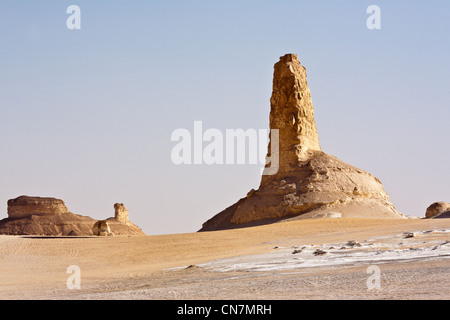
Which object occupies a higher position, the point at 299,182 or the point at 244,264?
the point at 299,182

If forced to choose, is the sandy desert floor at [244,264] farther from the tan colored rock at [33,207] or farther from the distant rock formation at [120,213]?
the distant rock formation at [120,213]

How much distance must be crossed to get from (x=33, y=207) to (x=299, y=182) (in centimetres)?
5786

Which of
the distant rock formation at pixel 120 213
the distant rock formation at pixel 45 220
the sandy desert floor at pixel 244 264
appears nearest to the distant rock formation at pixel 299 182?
the sandy desert floor at pixel 244 264

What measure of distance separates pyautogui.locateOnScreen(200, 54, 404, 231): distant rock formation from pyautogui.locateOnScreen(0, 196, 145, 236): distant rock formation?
1684 inches

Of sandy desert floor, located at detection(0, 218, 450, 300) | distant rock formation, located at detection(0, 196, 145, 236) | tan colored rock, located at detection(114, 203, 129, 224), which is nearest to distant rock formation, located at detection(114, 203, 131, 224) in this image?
tan colored rock, located at detection(114, 203, 129, 224)

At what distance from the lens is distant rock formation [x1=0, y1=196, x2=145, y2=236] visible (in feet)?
270

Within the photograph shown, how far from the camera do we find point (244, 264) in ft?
63.7

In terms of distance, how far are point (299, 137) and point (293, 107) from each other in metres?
2.29

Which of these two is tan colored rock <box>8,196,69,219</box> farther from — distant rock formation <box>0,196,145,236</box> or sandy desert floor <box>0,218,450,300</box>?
sandy desert floor <box>0,218,450,300</box>

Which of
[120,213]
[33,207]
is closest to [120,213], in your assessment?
[120,213]

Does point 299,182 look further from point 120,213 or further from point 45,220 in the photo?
point 120,213

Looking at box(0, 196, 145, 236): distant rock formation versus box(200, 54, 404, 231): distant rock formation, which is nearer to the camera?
box(200, 54, 404, 231): distant rock formation
